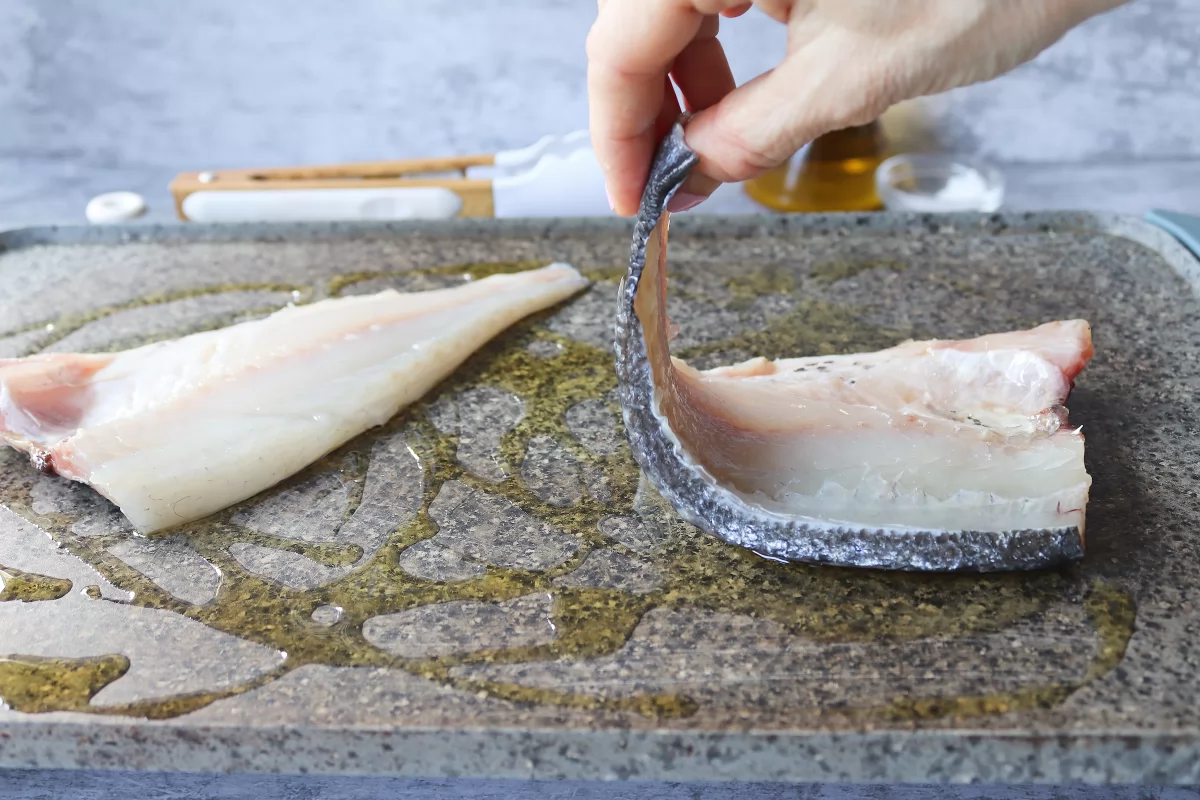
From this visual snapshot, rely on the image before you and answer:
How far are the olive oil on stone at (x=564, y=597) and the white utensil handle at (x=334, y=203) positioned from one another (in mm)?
878

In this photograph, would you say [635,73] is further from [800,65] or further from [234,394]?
[234,394]

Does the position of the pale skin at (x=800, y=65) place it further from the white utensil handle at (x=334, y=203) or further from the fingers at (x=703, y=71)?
the white utensil handle at (x=334, y=203)

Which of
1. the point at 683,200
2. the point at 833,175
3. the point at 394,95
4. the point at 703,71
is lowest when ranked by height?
the point at 833,175

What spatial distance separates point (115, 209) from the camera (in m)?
2.60

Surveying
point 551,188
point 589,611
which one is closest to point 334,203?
point 551,188

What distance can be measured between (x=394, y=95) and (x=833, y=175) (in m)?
1.31

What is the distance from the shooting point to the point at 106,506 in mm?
1538

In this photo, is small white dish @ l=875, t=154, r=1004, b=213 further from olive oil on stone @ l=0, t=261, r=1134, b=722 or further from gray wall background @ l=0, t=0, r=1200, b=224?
olive oil on stone @ l=0, t=261, r=1134, b=722

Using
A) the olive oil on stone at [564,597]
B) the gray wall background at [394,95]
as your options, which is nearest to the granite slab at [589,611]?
the olive oil on stone at [564,597]

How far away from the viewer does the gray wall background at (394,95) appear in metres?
2.80

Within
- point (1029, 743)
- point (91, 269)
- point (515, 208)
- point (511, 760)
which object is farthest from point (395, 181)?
point (1029, 743)

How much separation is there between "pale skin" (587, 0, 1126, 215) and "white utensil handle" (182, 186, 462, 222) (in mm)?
1060

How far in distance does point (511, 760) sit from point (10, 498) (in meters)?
0.91

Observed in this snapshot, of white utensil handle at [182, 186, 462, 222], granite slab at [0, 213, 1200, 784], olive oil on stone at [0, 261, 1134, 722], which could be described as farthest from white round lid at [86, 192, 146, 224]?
olive oil on stone at [0, 261, 1134, 722]
